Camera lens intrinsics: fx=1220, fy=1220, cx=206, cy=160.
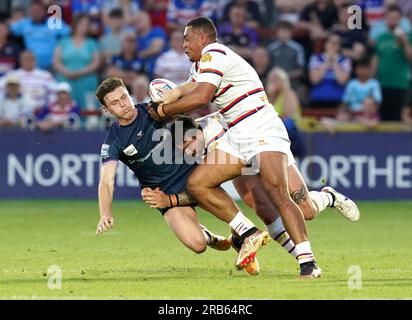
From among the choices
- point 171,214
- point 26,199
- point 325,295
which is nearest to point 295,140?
point 26,199

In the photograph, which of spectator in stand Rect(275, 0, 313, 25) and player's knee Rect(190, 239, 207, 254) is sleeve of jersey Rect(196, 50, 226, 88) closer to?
player's knee Rect(190, 239, 207, 254)

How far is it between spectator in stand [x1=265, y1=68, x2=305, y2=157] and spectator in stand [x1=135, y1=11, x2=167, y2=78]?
3080mm

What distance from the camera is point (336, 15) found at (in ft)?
72.0

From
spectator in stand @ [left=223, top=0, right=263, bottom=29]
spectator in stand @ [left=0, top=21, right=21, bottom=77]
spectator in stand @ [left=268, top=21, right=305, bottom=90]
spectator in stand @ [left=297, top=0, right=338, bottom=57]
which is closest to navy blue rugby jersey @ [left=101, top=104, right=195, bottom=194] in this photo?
spectator in stand @ [left=268, top=21, right=305, bottom=90]

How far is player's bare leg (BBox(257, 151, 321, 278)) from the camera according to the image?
422 inches

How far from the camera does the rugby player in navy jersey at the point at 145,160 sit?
36.8 feet

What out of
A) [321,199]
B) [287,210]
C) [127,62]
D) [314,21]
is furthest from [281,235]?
[314,21]

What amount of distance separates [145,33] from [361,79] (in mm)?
4002

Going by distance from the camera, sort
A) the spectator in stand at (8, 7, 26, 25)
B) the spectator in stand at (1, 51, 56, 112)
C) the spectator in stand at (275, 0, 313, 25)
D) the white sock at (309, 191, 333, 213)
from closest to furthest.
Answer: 1. the white sock at (309, 191, 333, 213)
2. the spectator in stand at (1, 51, 56, 112)
3. the spectator in stand at (8, 7, 26, 25)
4. the spectator in stand at (275, 0, 313, 25)

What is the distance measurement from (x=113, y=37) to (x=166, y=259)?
962 cm

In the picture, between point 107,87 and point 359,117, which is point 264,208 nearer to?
point 107,87

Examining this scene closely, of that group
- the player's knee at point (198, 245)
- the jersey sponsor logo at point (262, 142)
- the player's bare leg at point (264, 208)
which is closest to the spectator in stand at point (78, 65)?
the player's bare leg at point (264, 208)

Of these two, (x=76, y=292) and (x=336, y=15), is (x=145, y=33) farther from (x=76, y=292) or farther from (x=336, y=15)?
(x=76, y=292)

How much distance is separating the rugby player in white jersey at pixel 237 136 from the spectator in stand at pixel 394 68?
10336 millimetres
